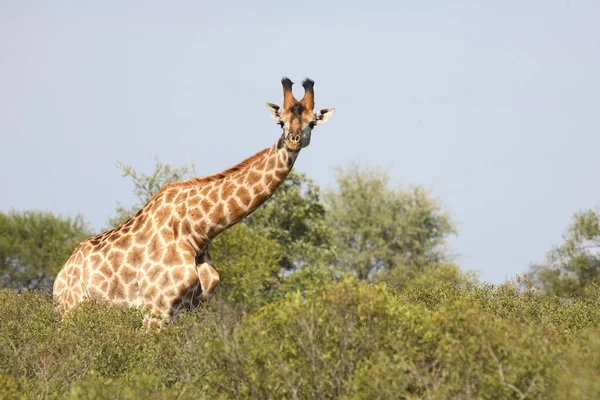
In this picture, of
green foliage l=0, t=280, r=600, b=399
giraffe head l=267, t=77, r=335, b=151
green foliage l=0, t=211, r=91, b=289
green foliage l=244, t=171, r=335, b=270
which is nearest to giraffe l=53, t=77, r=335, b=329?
giraffe head l=267, t=77, r=335, b=151

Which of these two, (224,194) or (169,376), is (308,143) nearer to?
(224,194)

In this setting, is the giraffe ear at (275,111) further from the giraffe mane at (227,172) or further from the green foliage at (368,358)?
the green foliage at (368,358)

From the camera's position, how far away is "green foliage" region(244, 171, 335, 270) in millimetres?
42188

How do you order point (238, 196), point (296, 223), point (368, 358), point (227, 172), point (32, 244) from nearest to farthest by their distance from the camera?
point (368, 358) → point (238, 196) → point (227, 172) → point (296, 223) → point (32, 244)

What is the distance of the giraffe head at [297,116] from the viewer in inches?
683

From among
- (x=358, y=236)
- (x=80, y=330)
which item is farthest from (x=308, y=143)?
(x=358, y=236)

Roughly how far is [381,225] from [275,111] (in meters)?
36.3

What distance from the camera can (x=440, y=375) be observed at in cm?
1152

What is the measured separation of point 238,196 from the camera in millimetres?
18234

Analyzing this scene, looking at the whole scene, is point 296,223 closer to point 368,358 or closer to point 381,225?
point 381,225

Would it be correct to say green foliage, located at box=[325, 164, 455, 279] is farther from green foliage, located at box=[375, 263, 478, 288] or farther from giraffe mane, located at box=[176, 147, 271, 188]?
giraffe mane, located at box=[176, 147, 271, 188]

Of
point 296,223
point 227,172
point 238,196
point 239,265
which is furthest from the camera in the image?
point 296,223

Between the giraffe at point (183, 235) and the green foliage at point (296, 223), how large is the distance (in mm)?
22633

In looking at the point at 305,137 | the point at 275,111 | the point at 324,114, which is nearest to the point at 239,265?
the point at 275,111
